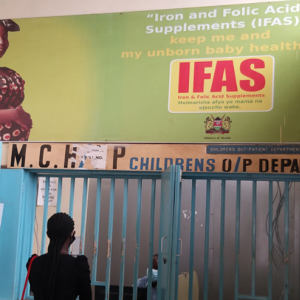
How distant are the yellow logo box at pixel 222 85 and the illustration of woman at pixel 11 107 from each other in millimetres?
1327

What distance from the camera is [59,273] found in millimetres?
2012

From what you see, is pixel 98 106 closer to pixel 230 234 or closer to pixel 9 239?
pixel 9 239

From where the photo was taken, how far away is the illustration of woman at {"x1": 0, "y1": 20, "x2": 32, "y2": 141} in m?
3.47

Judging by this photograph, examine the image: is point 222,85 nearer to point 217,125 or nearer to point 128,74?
point 217,125

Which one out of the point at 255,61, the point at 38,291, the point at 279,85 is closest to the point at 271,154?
the point at 279,85

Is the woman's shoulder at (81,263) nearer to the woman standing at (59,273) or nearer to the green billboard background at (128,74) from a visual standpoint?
the woman standing at (59,273)

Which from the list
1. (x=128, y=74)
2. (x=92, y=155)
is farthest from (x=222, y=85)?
(x=92, y=155)

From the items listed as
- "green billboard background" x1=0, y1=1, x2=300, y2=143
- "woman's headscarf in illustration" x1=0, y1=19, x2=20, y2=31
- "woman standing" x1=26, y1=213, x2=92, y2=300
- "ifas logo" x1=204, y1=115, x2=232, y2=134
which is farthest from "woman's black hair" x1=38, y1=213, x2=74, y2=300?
"woman's headscarf in illustration" x1=0, y1=19, x2=20, y2=31

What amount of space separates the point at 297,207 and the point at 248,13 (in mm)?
2142

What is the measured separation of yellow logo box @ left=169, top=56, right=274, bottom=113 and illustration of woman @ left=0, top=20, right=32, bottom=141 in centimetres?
133

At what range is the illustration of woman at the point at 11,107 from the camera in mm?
3467

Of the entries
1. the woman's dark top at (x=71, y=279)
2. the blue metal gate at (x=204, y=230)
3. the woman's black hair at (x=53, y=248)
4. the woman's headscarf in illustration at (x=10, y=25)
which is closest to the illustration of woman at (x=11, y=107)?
the woman's headscarf in illustration at (x=10, y=25)

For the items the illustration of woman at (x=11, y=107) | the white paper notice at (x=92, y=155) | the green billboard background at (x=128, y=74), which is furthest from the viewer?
the illustration of woman at (x=11, y=107)

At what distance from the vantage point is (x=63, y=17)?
3.59m
